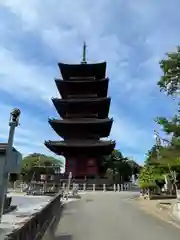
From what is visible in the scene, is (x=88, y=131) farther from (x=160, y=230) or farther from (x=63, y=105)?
(x=160, y=230)

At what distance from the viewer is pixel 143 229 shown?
12.8 metres

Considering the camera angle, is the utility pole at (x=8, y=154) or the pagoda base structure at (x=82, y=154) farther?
the pagoda base structure at (x=82, y=154)

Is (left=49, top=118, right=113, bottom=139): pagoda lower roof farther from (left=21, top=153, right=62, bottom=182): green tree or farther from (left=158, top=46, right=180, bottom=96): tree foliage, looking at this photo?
(left=158, top=46, right=180, bottom=96): tree foliage

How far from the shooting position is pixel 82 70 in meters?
63.6

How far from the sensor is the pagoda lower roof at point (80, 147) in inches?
2277

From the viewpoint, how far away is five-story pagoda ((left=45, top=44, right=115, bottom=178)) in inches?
2322

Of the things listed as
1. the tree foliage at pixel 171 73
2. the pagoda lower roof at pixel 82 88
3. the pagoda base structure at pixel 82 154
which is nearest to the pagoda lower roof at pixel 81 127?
the pagoda base structure at pixel 82 154

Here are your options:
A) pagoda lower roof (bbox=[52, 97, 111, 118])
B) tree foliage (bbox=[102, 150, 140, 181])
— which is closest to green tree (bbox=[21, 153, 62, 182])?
tree foliage (bbox=[102, 150, 140, 181])

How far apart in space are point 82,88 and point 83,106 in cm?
354

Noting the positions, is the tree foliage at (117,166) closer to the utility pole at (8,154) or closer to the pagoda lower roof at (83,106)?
the pagoda lower roof at (83,106)

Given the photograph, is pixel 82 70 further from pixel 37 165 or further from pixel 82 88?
pixel 37 165

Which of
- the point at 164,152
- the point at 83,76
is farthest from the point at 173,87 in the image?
the point at 83,76

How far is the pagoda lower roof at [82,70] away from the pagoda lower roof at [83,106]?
506 centimetres

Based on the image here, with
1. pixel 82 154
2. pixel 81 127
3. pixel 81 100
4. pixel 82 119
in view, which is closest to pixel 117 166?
pixel 82 154
